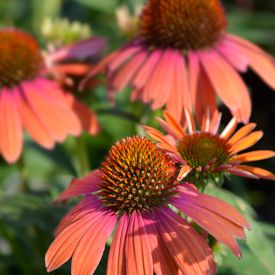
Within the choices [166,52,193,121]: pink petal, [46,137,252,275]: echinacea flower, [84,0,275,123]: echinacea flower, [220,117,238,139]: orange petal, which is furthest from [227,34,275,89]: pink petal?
[46,137,252,275]: echinacea flower

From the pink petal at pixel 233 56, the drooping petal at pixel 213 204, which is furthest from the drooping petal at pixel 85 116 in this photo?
the drooping petal at pixel 213 204

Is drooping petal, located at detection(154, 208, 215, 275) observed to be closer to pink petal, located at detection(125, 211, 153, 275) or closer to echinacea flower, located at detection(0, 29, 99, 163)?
pink petal, located at detection(125, 211, 153, 275)

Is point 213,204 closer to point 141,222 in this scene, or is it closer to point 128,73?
point 141,222

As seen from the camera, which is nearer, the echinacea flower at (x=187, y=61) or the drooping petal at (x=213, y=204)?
the drooping petal at (x=213, y=204)

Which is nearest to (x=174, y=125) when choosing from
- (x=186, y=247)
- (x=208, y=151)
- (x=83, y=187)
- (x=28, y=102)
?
(x=208, y=151)

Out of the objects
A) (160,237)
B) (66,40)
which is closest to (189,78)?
(160,237)

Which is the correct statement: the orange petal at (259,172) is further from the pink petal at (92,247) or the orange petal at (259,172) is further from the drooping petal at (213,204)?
the pink petal at (92,247)
